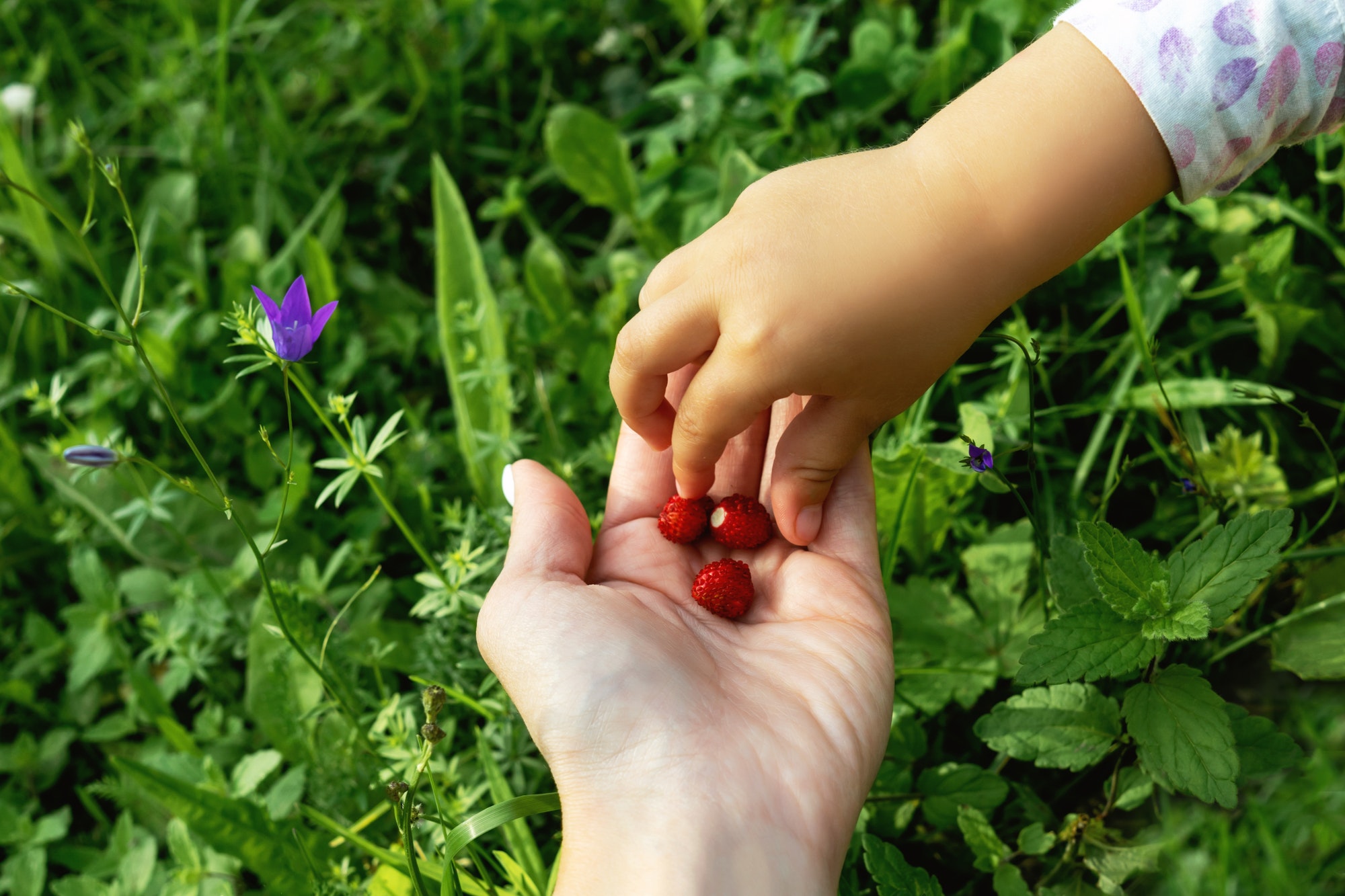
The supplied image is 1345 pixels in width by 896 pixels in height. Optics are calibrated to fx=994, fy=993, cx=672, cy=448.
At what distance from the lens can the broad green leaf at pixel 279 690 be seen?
6.09 ft

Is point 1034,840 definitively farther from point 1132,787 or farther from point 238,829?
point 238,829

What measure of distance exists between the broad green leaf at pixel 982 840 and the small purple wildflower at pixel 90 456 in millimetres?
1322

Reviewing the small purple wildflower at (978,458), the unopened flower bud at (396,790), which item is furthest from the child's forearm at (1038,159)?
the unopened flower bud at (396,790)

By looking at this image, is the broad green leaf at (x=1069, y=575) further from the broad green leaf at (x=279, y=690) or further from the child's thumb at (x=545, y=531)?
the broad green leaf at (x=279, y=690)

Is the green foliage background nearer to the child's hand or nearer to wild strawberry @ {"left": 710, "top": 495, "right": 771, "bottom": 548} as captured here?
wild strawberry @ {"left": 710, "top": 495, "right": 771, "bottom": 548}

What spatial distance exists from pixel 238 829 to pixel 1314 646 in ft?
5.77

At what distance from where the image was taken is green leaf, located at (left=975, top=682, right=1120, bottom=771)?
140 cm

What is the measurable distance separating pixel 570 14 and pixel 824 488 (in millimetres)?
Answer: 2175

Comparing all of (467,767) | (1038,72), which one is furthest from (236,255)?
(1038,72)

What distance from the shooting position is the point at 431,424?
2477 millimetres

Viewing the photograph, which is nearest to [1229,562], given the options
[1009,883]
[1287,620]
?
[1287,620]

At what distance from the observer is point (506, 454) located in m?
2.01

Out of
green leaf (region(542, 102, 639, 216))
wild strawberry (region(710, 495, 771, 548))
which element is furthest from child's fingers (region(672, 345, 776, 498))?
green leaf (region(542, 102, 639, 216))

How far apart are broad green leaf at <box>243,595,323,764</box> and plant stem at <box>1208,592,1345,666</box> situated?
1.57 meters
